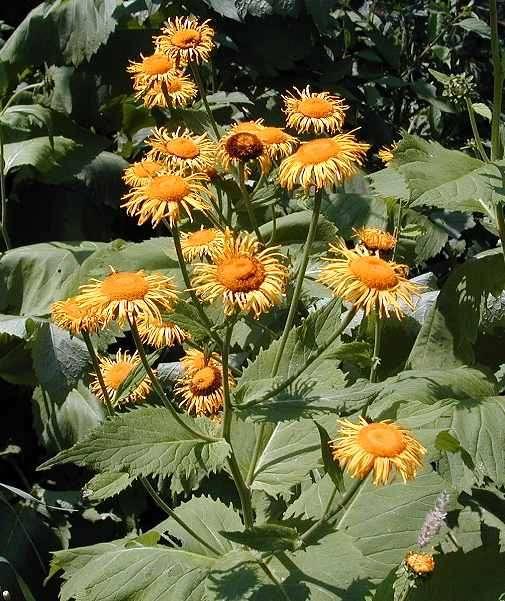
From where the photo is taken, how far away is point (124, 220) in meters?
2.91

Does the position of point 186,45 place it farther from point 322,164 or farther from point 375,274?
point 375,274

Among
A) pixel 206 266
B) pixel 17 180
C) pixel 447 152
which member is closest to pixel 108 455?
pixel 206 266

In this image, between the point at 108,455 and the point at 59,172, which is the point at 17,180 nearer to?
the point at 59,172

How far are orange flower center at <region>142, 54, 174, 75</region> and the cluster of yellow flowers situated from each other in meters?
0.25

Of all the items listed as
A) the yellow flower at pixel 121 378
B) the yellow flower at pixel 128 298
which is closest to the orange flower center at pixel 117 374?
the yellow flower at pixel 121 378

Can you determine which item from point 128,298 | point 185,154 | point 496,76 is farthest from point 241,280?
point 496,76

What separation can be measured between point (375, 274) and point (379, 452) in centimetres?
25

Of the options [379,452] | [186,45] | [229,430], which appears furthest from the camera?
[186,45]

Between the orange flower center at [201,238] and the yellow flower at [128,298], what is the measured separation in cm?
23

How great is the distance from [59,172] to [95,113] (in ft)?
1.01

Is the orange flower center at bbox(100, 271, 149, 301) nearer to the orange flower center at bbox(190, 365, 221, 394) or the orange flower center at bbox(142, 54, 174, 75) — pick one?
the orange flower center at bbox(190, 365, 221, 394)

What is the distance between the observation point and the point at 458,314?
1717 mm

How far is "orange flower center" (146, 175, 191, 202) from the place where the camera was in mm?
1232

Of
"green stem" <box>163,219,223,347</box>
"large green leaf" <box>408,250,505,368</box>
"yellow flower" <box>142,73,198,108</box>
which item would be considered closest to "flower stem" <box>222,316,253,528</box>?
"green stem" <box>163,219,223,347</box>
